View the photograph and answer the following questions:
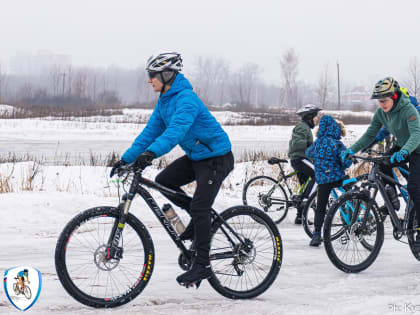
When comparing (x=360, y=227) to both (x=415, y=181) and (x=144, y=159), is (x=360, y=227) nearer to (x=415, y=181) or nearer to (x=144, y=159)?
(x=415, y=181)

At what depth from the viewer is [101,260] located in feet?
12.7

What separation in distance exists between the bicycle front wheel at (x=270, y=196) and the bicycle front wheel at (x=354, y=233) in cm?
306

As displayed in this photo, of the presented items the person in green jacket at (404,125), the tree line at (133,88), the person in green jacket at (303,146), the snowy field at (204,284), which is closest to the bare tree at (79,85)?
the tree line at (133,88)

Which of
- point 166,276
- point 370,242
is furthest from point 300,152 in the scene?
point 166,276

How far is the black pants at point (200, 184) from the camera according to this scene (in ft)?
13.4

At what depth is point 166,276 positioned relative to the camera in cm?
495

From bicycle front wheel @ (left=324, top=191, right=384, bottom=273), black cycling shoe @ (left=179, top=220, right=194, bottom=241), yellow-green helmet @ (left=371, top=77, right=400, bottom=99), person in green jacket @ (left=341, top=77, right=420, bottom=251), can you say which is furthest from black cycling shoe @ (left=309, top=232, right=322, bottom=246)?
black cycling shoe @ (left=179, top=220, right=194, bottom=241)

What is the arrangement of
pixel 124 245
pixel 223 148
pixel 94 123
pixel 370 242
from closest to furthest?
pixel 124 245, pixel 223 148, pixel 370 242, pixel 94 123

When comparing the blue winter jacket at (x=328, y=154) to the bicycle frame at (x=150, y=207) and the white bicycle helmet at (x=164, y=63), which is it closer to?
the bicycle frame at (x=150, y=207)

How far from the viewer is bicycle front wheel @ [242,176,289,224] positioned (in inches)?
338

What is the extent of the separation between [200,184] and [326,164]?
265 cm

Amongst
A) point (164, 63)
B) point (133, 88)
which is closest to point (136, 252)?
point (164, 63)

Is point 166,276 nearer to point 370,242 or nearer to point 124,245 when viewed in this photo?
point 124,245

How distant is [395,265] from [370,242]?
1.39ft
